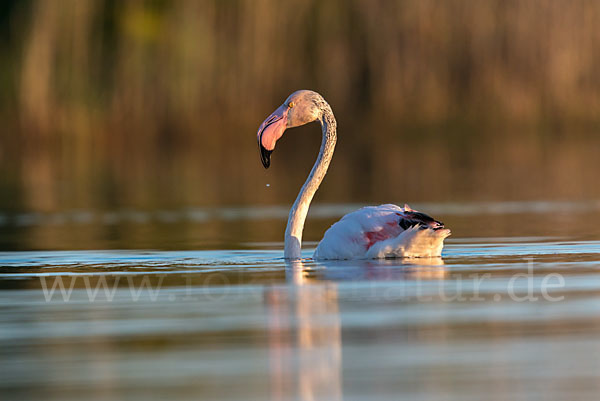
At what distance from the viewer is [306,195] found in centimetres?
894

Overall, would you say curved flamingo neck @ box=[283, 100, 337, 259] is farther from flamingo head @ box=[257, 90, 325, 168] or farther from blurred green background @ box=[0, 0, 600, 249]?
blurred green background @ box=[0, 0, 600, 249]

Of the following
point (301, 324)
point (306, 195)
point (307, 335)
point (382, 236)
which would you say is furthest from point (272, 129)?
point (307, 335)

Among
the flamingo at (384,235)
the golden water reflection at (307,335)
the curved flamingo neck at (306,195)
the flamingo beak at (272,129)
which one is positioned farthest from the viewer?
the flamingo beak at (272,129)

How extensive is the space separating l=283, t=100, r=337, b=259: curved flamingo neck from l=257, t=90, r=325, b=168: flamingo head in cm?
10

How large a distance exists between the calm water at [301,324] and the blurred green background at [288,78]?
14.5 meters

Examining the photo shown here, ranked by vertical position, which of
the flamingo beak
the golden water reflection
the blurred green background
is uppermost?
the blurred green background

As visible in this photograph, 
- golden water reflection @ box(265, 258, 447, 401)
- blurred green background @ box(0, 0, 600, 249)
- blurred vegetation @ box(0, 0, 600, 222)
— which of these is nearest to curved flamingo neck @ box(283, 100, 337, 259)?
golden water reflection @ box(265, 258, 447, 401)

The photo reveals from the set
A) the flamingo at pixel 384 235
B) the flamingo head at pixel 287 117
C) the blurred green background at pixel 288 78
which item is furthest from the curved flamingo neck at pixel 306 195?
the blurred green background at pixel 288 78

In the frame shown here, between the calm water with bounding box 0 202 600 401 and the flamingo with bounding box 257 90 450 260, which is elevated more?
the flamingo with bounding box 257 90 450 260

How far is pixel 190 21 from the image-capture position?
27109mm

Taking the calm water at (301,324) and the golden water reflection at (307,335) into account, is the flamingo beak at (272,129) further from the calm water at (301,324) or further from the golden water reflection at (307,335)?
the golden water reflection at (307,335)

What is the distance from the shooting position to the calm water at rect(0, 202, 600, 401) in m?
4.38

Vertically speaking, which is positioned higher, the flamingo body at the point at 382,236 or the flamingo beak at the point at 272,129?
the flamingo beak at the point at 272,129

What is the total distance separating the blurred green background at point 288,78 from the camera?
25172mm
